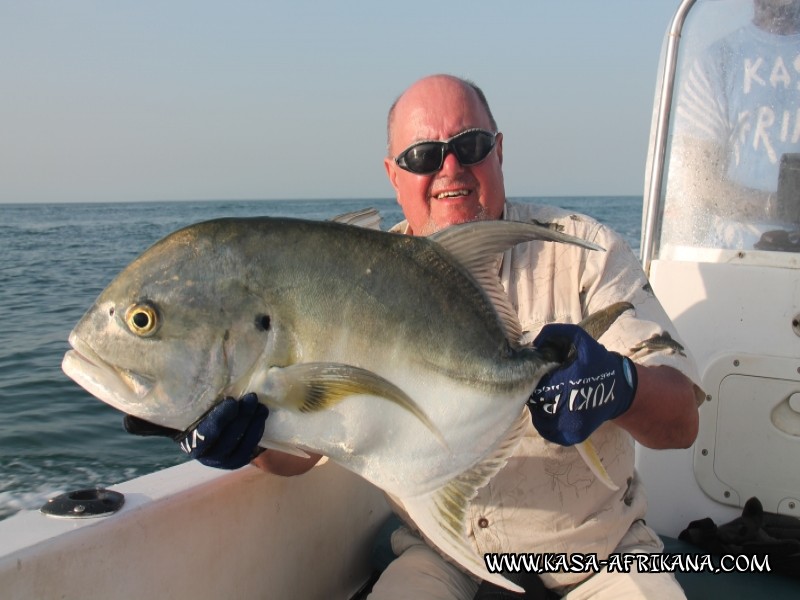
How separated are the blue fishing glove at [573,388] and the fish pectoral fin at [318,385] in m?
0.45

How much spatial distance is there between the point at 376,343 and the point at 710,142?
259cm

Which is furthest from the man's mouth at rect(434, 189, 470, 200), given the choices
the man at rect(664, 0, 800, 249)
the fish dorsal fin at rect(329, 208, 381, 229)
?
the man at rect(664, 0, 800, 249)

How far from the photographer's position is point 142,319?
1645 mm

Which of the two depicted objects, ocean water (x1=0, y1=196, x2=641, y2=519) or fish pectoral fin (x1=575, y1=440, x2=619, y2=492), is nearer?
fish pectoral fin (x1=575, y1=440, x2=619, y2=492)

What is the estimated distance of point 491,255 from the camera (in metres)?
1.84

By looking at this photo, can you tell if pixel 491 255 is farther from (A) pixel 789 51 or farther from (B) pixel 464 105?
(A) pixel 789 51

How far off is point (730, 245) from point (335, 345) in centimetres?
253

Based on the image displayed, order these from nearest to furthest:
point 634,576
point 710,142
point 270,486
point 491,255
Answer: point 491,255, point 634,576, point 270,486, point 710,142

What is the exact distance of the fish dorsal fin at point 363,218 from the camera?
1.91 meters

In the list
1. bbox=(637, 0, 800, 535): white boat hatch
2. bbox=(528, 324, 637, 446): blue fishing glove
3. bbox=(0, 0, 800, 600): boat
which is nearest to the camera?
bbox=(528, 324, 637, 446): blue fishing glove

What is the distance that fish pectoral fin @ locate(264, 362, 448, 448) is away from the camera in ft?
5.37

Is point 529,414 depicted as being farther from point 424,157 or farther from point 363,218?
point 424,157

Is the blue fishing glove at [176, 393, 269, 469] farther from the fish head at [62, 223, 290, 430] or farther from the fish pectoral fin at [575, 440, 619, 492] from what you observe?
the fish pectoral fin at [575, 440, 619, 492]

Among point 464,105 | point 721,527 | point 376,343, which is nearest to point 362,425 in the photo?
point 376,343
